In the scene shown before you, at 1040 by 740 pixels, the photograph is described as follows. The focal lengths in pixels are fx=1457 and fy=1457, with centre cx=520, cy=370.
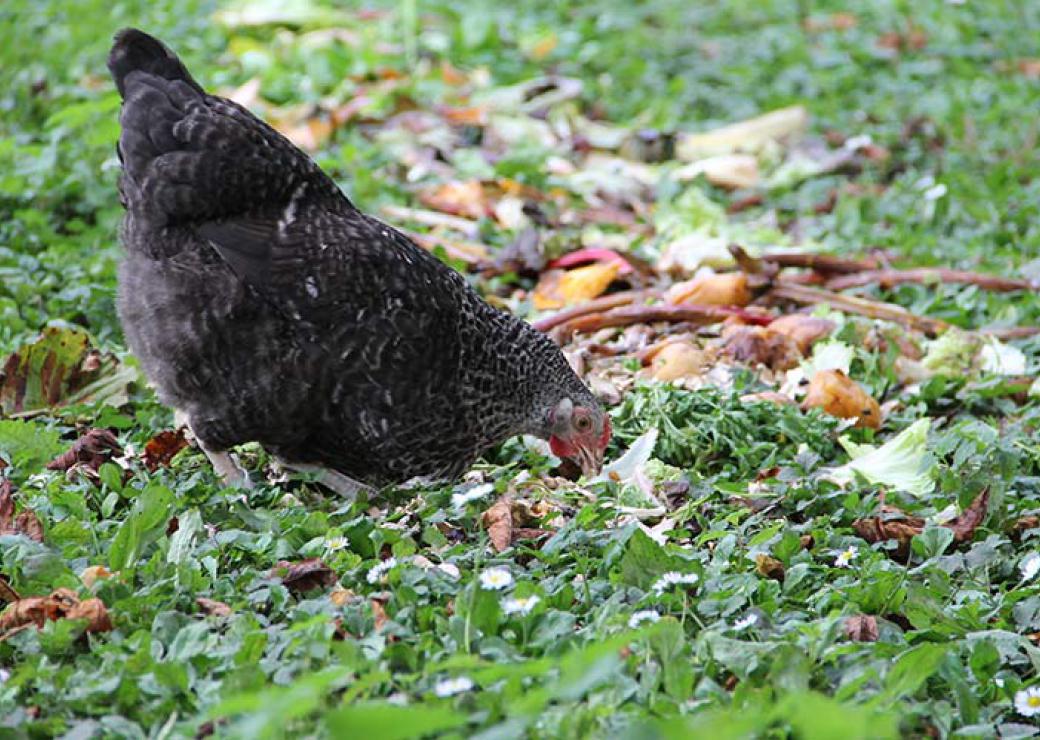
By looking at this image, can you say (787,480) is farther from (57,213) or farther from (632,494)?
(57,213)

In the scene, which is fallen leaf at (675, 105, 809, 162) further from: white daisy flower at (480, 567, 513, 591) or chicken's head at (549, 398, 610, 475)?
white daisy flower at (480, 567, 513, 591)

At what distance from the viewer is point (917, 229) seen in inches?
289

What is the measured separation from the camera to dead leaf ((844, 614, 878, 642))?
3.55 metres

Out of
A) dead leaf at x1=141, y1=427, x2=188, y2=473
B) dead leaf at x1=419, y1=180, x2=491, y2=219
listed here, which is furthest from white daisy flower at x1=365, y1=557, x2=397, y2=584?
dead leaf at x1=419, y1=180, x2=491, y2=219

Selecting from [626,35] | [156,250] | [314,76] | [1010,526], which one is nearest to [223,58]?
[314,76]

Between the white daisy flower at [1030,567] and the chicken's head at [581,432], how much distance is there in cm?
135

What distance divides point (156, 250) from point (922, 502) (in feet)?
8.39

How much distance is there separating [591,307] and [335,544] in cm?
229

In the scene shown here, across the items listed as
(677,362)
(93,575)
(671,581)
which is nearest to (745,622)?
(671,581)

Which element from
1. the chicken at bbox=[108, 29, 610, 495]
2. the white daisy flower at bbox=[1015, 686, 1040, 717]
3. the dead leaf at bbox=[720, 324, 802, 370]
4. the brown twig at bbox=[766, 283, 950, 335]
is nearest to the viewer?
the white daisy flower at bbox=[1015, 686, 1040, 717]

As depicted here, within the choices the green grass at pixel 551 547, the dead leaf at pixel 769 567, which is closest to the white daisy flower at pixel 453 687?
the green grass at pixel 551 547

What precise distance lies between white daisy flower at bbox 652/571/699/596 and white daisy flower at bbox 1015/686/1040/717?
795 mm

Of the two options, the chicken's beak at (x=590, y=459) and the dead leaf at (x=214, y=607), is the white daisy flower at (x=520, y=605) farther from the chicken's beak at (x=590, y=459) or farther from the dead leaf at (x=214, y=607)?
the chicken's beak at (x=590, y=459)

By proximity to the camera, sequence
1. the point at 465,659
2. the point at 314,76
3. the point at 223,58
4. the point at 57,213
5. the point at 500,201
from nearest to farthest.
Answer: the point at 465,659
the point at 57,213
the point at 500,201
the point at 314,76
the point at 223,58
